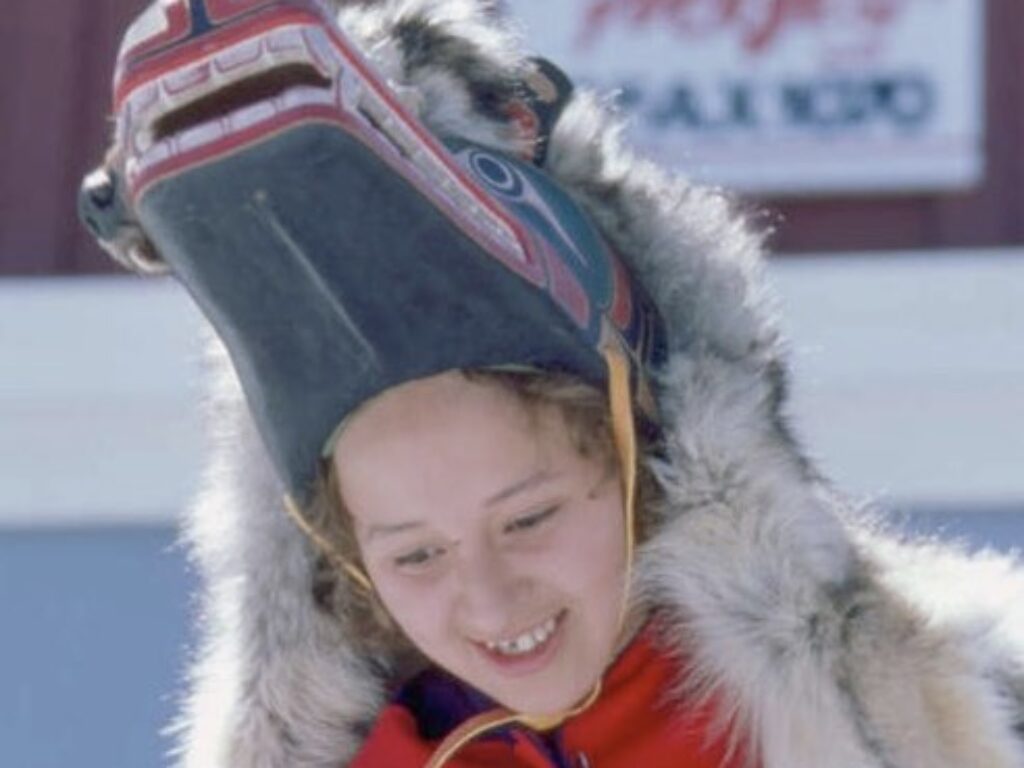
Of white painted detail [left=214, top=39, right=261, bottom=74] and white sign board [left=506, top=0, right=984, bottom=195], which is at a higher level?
white painted detail [left=214, top=39, right=261, bottom=74]

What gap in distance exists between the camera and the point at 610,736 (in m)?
2.51

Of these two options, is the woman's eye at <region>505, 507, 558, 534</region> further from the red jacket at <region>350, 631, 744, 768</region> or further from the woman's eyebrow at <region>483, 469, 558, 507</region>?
the red jacket at <region>350, 631, 744, 768</region>

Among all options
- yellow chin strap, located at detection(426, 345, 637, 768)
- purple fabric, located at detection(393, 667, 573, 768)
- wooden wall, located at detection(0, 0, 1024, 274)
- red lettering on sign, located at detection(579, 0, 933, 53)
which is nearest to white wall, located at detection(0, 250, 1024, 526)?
wooden wall, located at detection(0, 0, 1024, 274)

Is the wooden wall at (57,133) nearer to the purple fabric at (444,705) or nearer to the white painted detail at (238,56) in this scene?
the purple fabric at (444,705)

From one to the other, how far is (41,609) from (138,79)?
2399 mm

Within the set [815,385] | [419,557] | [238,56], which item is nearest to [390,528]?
[419,557]

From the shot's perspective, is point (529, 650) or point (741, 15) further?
point (741, 15)

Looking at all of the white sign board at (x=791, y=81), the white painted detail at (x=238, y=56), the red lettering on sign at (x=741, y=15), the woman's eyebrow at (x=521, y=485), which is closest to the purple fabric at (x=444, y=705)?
the woman's eyebrow at (x=521, y=485)

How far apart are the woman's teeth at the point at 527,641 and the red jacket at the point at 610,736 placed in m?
0.10

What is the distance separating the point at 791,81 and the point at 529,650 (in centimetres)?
225

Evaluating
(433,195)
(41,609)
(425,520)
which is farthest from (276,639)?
(41,609)

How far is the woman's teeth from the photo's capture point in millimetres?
2424

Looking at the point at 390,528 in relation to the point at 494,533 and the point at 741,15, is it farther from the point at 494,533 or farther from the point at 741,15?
the point at 741,15

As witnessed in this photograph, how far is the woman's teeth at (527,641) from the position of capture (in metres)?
2.42
